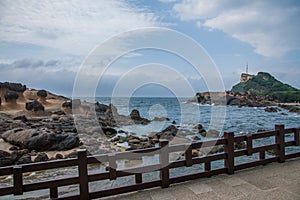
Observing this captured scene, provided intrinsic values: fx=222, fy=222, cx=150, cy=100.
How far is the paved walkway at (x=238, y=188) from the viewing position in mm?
3400

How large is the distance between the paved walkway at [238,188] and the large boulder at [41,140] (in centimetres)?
965

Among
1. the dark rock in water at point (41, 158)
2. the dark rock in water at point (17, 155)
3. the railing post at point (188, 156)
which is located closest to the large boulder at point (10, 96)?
the dark rock in water at point (17, 155)

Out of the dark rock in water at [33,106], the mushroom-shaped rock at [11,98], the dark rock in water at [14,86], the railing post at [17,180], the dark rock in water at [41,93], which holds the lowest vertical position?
the railing post at [17,180]

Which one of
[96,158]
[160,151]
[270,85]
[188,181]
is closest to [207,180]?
[188,181]

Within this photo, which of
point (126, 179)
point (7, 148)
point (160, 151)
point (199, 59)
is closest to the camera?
point (160, 151)

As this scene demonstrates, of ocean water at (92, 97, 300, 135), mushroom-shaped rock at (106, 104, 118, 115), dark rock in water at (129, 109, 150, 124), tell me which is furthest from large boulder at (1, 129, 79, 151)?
dark rock in water at (129, 109, 150, 124)

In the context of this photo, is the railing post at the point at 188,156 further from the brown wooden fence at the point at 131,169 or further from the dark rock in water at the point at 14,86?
the dark rock in water at the point at 14,86

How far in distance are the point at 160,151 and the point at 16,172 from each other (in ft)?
7.02

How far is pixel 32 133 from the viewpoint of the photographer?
41.6ft

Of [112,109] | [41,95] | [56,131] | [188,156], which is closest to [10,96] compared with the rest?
[41,95]

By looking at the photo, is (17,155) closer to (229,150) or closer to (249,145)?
(229,150)

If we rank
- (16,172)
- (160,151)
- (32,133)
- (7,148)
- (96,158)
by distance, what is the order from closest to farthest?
(16,172) → (96,158) → (160,151) → (7,148) → (32,133)

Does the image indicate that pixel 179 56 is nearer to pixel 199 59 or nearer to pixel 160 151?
pixel 199 59

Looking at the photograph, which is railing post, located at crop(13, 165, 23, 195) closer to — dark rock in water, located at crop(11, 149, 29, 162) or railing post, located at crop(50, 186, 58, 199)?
railing post, located at crop(50, 186, 58, 199)
